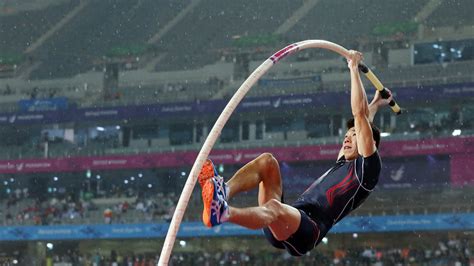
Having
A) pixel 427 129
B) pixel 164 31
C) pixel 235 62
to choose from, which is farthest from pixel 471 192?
pixel 164 31

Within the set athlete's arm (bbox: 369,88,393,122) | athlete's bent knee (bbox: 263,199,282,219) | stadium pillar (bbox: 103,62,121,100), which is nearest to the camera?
athlete's bent knee (bbox: 263,199,282,219)

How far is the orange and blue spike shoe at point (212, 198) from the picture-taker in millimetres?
3750

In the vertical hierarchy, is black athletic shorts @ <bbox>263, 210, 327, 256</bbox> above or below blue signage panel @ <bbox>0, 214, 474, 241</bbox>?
above

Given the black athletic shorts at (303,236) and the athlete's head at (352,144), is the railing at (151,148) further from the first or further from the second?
the black athletic shorts at (303,236)

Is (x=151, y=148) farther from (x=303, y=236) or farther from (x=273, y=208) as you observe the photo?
(x=273, y=208)

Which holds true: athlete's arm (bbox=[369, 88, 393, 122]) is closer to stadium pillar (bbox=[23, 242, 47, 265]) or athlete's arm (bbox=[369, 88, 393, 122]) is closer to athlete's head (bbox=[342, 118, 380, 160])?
athlete's head (bbox=[342, 118, 380, 160])

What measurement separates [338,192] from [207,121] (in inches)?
496

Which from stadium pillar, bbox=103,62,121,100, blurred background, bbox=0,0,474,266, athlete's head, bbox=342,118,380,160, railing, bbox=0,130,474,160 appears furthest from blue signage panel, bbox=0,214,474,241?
athlete's head, bbox=342,118,380,160

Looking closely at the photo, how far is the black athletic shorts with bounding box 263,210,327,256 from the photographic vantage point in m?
4.35

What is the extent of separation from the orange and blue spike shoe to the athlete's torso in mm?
714

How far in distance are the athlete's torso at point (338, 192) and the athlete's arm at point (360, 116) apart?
0.08 metres

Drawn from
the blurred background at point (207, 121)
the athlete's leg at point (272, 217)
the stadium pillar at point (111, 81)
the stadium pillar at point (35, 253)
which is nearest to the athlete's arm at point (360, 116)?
the athlete's leg at point (272, 217)

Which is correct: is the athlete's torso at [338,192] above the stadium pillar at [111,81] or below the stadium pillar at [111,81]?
above

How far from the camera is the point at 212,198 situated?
3744 millimetres
